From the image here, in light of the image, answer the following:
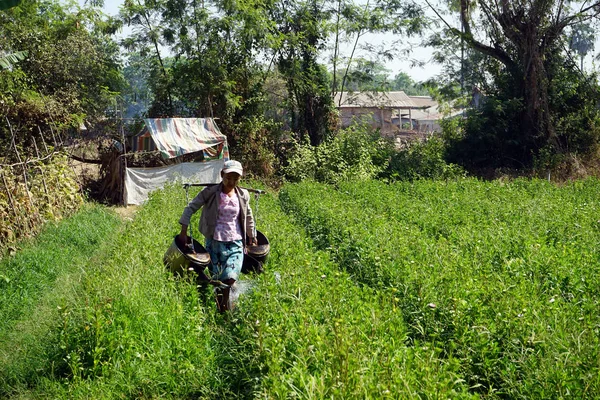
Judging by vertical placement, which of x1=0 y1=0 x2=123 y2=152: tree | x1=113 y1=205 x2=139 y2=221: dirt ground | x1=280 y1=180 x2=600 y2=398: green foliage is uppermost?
x1=0 y1=0 x2=123 y2=152: tree

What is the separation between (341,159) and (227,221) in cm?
1736

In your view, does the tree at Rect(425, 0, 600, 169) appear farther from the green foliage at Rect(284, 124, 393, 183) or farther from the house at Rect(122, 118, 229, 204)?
the house at Rect(122, 118, 229, 204)

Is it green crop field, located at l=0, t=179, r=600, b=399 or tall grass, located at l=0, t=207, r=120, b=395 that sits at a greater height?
green crop field, located at l=0, t=179, r=600, b=399

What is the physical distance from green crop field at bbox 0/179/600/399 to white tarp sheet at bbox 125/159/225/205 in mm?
9773

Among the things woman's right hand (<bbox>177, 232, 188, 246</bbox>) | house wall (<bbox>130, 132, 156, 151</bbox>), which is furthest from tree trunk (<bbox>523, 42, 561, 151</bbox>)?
woman's right hand (<bbox>177, 232, 188, 246</bbox>)

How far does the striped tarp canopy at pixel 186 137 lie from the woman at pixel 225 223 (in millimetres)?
12545

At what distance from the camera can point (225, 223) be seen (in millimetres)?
7148

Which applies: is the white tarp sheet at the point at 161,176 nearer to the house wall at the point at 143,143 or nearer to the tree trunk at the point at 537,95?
the house wall at the point at 143,143

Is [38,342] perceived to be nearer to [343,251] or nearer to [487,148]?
[343,251]

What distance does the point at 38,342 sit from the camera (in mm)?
6422

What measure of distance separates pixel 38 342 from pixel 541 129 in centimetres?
2163

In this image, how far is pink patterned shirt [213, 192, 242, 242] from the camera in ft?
23.4

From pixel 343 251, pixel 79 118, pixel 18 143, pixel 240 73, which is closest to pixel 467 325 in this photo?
pixel 343 251

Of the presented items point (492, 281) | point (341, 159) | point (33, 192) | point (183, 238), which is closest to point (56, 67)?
point (33, 192)
